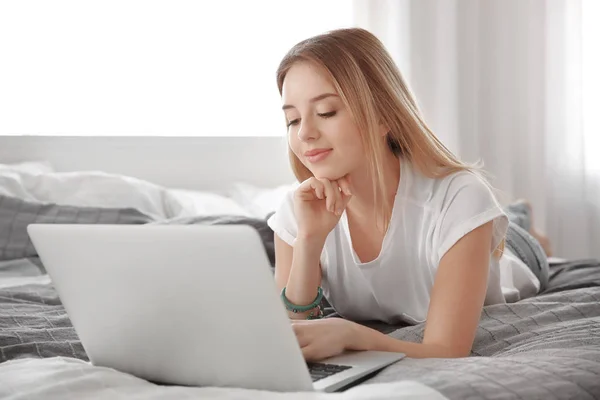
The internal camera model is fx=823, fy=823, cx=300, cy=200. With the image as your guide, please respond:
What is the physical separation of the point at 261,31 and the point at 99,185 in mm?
1056

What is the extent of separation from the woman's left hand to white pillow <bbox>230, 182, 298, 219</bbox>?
1556 millimetres

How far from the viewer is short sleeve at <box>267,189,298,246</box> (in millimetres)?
1552

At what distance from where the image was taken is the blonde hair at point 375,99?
1.37m

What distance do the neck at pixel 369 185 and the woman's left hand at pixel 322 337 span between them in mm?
429

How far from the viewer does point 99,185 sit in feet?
7.69

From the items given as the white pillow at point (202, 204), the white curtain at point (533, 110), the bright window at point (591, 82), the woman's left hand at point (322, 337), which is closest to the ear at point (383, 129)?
the woman's left hand at point (322, 337)

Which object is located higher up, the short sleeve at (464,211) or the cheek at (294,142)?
the cheek at (294,142)

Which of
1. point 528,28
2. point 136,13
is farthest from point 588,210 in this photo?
point 136,13

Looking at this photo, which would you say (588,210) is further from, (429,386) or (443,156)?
(429,386)

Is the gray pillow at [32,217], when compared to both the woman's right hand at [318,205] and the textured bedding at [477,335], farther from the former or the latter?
the woman's right hand at [318,205]

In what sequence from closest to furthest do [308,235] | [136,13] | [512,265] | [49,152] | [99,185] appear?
[308,235]
[512,265]
[99,185]
[49,152]
[136,13]

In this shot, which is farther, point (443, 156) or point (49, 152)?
point (49, 152)

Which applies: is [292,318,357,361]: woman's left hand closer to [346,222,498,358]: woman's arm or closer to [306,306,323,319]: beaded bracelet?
[346,222,498,358]: woman's arm

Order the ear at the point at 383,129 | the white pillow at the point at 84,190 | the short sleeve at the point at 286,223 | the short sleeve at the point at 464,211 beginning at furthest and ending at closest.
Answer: the white pillow at the point at 84,190, the short sleeve at the point at 286,223, the ear at the point at 383,129, the short sleeve at the point at 464,211
